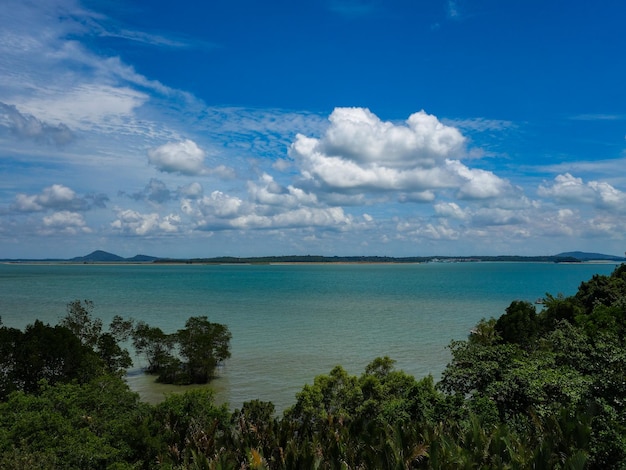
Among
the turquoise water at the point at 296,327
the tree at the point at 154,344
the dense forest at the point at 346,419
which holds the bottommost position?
the turquoise water at the point at 296,327

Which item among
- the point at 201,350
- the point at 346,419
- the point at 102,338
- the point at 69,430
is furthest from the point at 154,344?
the point at 69,430

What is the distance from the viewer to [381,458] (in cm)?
1412

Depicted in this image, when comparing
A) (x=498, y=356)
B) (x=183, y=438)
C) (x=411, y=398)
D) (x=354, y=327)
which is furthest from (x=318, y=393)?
(x=354, y=327)

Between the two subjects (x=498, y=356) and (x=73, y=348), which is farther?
(x=73, y=348)

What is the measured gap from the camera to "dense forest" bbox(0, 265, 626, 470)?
13.9 meters

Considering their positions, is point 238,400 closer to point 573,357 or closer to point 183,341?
point 183,341

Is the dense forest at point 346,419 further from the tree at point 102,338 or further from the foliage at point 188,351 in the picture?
the foliage at point 188,351

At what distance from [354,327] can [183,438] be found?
3928 cm

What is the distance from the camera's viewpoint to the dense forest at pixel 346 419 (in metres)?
13.9

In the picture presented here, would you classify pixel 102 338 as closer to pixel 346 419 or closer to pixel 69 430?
pixel 69 430

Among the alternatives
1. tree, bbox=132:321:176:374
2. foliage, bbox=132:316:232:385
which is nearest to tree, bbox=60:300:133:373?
tree, bbox=132:321:176:374

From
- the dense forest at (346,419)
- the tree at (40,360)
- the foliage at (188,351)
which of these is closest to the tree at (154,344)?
the foliage at (188,351)

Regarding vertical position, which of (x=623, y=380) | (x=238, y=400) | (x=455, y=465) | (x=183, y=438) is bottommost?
(x=238, y=400)

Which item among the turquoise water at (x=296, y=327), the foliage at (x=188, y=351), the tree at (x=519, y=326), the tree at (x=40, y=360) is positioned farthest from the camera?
the tree at (x=519, y=326)
